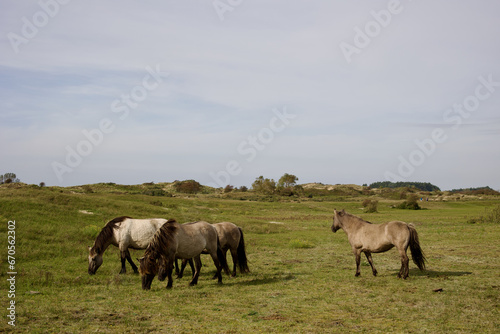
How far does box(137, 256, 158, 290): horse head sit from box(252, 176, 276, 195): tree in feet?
306

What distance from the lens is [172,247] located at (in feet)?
37.4

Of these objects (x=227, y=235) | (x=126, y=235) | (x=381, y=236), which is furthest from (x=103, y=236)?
(x=381, y=236)

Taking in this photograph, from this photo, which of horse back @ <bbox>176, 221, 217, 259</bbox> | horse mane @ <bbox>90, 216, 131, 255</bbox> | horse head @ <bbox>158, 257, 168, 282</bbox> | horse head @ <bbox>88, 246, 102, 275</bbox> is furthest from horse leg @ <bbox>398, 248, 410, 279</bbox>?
horse head @ <bbox>88, 246, 102, 275</bbox>

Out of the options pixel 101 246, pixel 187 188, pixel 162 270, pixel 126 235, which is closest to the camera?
pixel 162 270

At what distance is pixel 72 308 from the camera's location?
8.96 meters

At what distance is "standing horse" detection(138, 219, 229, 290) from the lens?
11109mm

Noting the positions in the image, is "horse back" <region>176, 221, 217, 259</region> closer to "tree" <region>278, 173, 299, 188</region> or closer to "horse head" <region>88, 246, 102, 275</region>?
"horse head" <region>88, 246, 102, 275</region>

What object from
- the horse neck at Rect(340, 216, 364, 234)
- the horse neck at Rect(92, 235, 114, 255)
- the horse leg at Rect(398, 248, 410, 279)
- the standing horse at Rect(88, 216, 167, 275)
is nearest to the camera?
the horse leg at Rect(398, 248, 410, 279)

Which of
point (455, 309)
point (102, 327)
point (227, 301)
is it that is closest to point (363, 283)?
point (455, 309)

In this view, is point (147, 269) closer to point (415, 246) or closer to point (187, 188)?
point (415, 246)

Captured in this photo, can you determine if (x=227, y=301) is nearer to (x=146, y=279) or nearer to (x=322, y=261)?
(x=146, y=279)

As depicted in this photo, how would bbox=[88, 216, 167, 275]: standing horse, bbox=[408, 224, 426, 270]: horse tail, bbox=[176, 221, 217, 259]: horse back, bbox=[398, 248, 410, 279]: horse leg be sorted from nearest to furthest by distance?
bbox=[176, 221, 217, 259]: horse back → bbox=[398, 248, 410, 279]: horse leg → bbox=[408, 224, 426, 270]: horse tail → bbox=[88, 216, 167, 275]: standing horse

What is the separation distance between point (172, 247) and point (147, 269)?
98 centimetres

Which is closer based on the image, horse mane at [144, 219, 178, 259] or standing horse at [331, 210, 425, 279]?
horse mane at [144, 219, 178, 259]
